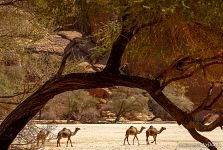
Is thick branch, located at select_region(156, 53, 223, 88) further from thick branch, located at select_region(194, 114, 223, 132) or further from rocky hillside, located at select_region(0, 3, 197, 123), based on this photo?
rocky hillside, located at select_region(0, 3, 197, 123)

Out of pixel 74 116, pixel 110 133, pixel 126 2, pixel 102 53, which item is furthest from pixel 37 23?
pixel 74 116

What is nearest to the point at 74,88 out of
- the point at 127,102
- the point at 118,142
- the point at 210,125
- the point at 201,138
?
the point at 201,138

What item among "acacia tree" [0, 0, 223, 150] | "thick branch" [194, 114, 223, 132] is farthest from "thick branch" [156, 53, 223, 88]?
"thick branch" [194, 114, 223, 132]

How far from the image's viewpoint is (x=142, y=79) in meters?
9.73

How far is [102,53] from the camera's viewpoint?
1038 cm

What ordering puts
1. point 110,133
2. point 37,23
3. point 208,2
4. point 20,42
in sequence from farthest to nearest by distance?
point 110,133
point 20,42
point 37,23
point 208,2

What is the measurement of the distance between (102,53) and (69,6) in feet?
3.25

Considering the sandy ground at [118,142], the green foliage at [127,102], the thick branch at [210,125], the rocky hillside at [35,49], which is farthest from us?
the green foliage at [127,102]

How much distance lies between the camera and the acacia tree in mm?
8070

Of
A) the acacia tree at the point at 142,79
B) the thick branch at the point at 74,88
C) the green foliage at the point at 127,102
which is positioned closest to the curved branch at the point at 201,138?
the acacia tree at the point at 142,79

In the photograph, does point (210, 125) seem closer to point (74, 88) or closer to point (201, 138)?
point (201, 138)

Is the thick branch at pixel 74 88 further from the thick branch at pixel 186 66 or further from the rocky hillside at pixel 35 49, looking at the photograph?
the rocky hillside at pixel 35 49

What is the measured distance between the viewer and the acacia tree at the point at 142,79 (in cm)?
807

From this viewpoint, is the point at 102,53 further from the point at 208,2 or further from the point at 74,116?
the point at 74,116
